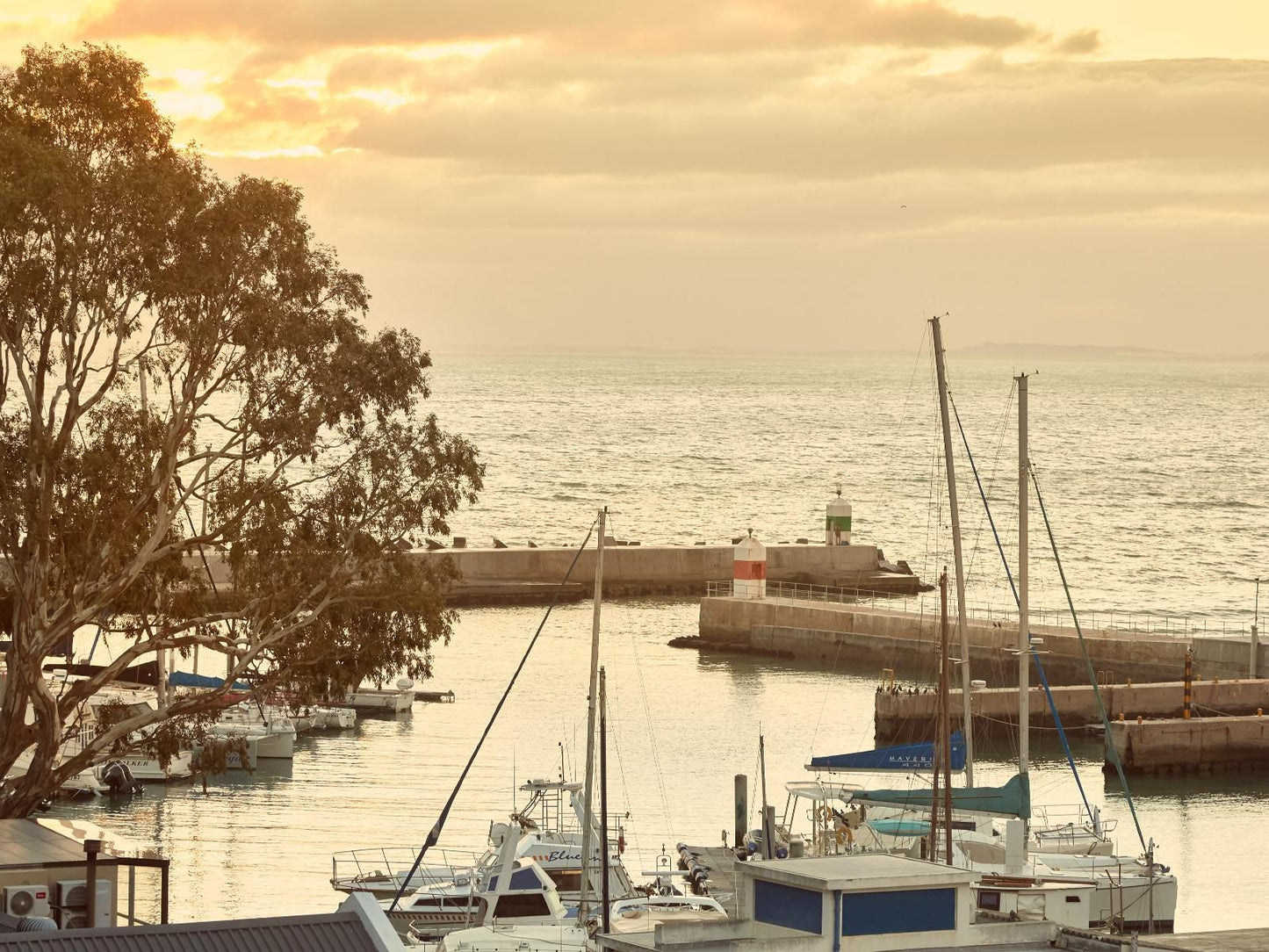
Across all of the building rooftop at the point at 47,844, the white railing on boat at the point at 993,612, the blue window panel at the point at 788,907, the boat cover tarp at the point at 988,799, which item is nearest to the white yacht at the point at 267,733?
the boat cover tarp at the point at 988,799

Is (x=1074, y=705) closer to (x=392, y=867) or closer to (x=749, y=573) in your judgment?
(x=749, y=573)

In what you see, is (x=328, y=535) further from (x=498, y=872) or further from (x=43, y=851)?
(x=43, y=851)

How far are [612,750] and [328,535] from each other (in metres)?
24.2

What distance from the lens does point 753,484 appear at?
573 feet

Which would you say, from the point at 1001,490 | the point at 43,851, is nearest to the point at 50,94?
the point at 43,851

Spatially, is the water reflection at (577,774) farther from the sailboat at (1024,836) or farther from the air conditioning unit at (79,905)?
the air conditioning unit at (79,905)

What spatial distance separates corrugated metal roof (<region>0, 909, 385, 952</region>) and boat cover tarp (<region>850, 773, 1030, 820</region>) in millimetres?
26468

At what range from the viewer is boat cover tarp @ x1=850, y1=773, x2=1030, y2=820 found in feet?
→ 128

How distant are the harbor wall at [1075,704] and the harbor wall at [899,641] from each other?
4.19 meters

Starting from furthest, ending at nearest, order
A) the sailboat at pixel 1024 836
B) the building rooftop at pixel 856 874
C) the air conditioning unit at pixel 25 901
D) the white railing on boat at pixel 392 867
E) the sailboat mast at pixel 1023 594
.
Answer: the sailboat mast at pixel 1023 594 < the white railing on boat at pixel 392 867 < the sailboat at pixel 1024 836 < the building rooftop at pixel 856 874 < the air conditioning unit at pixel 25 901

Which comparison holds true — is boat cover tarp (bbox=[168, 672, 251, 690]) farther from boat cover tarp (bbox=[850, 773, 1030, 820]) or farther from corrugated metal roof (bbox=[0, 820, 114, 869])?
corrugated metal roof (bbox=[0, 820, 114, 869])

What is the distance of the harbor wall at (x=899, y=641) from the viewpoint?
64.4 m

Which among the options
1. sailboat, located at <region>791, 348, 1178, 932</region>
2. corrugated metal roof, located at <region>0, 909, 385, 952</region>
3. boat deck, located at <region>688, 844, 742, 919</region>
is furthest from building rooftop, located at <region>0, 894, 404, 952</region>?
sailboat, located at <region>791, 348, 1178, 932</region>

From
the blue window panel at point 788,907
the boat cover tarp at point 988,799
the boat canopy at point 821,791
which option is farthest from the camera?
A: the boat canopy at point 821,791
